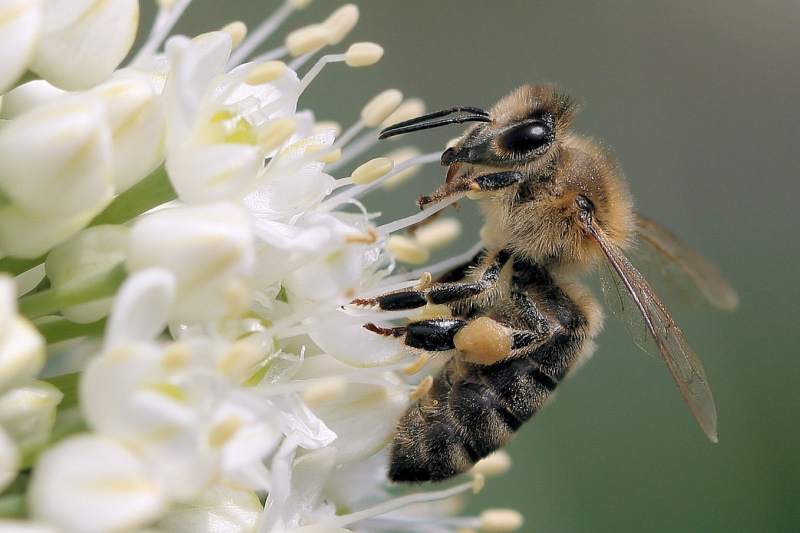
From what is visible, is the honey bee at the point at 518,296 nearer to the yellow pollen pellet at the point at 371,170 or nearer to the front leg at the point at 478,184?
the front leg at the point at 478,184

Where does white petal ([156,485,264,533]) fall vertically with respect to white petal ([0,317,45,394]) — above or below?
below

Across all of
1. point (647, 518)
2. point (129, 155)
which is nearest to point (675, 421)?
point (647, 518)

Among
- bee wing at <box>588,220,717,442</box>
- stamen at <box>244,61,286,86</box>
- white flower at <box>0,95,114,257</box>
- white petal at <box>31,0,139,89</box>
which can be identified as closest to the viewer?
A: white flower at <box>0,95,114,257</box>

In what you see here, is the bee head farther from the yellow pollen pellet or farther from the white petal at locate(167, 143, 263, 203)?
the white petal at locate(167, 143, 263, 203)

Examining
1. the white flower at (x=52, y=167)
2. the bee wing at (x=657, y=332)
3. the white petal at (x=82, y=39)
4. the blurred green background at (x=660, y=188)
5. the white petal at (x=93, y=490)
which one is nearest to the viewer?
the white petal at (x=93, y=490)

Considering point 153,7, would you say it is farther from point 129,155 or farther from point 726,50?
point 726,50

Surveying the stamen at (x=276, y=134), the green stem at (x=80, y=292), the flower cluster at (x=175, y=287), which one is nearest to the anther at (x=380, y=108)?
the flower cluster at (x=175, y=287)

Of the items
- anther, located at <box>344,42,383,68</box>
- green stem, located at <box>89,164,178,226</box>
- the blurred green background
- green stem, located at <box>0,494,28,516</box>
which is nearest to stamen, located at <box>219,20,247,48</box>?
anther, located at <box>344,42,383,68</box>
